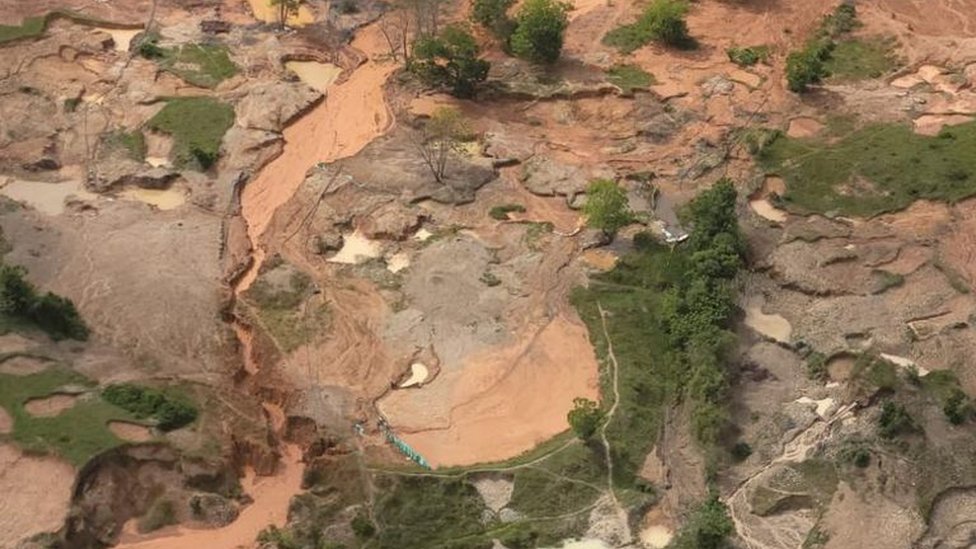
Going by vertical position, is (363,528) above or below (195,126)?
below

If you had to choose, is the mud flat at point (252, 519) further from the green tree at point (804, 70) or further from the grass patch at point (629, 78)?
the green tree at point (804, 70)

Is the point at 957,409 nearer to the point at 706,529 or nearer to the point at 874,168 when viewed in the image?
the point at 706,529

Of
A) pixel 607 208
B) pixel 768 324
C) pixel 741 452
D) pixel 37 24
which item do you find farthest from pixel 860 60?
pixel 37 24

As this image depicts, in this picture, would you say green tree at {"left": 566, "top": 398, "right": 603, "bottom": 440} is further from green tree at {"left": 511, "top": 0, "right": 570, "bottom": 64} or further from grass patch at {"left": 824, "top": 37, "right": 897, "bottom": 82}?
grass patch at {"left": 824, "top": 37, "right": 897, "bottom": 82}

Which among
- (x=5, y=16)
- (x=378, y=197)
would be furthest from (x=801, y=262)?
(x=5, y=16)

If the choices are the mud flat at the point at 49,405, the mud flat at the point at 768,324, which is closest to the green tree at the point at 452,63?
the mud flat at the point at 768,324

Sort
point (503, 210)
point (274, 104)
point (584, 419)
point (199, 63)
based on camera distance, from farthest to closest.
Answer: point (199, 63) < point (274, 104) < point (503, 210) < point (584, 419)

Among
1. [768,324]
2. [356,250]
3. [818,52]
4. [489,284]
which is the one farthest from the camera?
[818,52]
